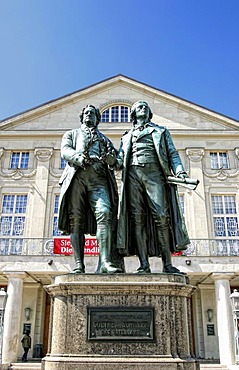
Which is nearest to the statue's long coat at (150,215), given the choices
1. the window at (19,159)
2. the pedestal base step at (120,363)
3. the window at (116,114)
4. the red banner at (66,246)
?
the pedestal base step at (120,363)

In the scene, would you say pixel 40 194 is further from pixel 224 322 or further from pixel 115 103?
pixel 224 322

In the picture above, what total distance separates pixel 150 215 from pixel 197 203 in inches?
647

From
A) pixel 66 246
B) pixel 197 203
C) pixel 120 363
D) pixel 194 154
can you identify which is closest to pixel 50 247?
pixel 66 246

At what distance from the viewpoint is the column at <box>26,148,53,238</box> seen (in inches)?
806

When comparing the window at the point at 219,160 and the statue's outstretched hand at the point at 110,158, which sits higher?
the window at the point at 219,160

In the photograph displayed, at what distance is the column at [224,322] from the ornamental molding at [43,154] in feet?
37.1

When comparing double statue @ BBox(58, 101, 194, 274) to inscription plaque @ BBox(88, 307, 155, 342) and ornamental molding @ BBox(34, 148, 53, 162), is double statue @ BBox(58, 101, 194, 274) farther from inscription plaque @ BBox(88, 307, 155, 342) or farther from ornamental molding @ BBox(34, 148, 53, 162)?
ornamental molding @ BBox(34, 148, 53, 162)

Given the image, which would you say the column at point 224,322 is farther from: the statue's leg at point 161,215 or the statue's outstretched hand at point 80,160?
the statue's outstretched hand at point 80,160

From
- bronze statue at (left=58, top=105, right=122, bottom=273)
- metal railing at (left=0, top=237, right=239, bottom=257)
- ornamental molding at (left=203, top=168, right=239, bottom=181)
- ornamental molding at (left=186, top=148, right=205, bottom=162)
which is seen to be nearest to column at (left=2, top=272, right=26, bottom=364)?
metal railing at (left=0, top=237, right=239, bottom=257)

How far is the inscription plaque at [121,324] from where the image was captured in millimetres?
3967

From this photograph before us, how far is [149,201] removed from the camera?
4875 mm

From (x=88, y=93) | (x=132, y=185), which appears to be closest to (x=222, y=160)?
(x=88, y=93)

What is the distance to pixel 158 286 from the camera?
13.5 ft

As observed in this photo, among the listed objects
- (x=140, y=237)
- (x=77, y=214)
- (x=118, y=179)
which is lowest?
(x=140, y=237)
